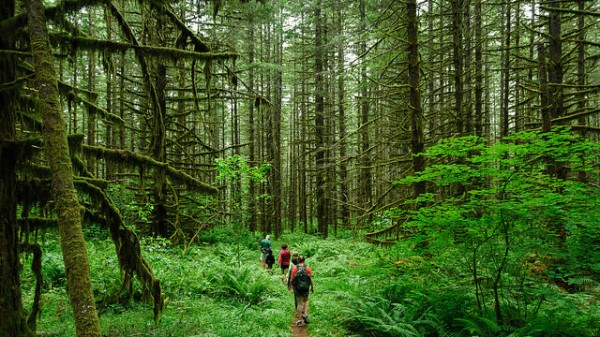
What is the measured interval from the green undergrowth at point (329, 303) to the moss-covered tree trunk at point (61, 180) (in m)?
3.23

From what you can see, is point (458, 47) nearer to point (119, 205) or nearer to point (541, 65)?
point (541, 65)

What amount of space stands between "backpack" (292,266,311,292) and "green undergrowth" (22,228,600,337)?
0.93 metres

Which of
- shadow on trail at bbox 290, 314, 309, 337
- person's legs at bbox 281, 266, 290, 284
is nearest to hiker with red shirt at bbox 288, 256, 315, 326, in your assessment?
shadow on trail at bbox 290, 314, 309, 337

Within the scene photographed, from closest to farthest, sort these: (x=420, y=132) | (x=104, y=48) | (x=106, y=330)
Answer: (x=104, y=48) < (x=106, y=330) < (x=420, y=132)

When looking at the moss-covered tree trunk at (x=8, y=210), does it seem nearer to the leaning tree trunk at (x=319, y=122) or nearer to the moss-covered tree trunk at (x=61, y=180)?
the moss-covered tree trunk at (x=61, y=180)

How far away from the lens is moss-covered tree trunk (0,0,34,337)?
14.7 ft

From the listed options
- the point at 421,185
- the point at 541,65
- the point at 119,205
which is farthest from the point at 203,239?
the point at 541,65

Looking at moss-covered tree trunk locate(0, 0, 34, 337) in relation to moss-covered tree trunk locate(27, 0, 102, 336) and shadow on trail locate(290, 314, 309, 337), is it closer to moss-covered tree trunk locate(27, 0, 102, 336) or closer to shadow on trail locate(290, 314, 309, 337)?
moss-covered tree trunk locate(27, 0, 102, 336)

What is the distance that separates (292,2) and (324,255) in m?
16.8

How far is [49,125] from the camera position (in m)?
3.79

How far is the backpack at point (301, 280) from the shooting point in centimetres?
844

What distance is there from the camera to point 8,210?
15.0ft

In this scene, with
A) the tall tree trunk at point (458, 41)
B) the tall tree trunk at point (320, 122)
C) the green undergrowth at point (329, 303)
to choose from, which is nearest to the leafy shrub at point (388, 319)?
the green undergrowth at point (329, 303)

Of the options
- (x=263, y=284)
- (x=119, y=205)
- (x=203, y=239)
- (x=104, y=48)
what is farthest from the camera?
(x=203, y=239)
